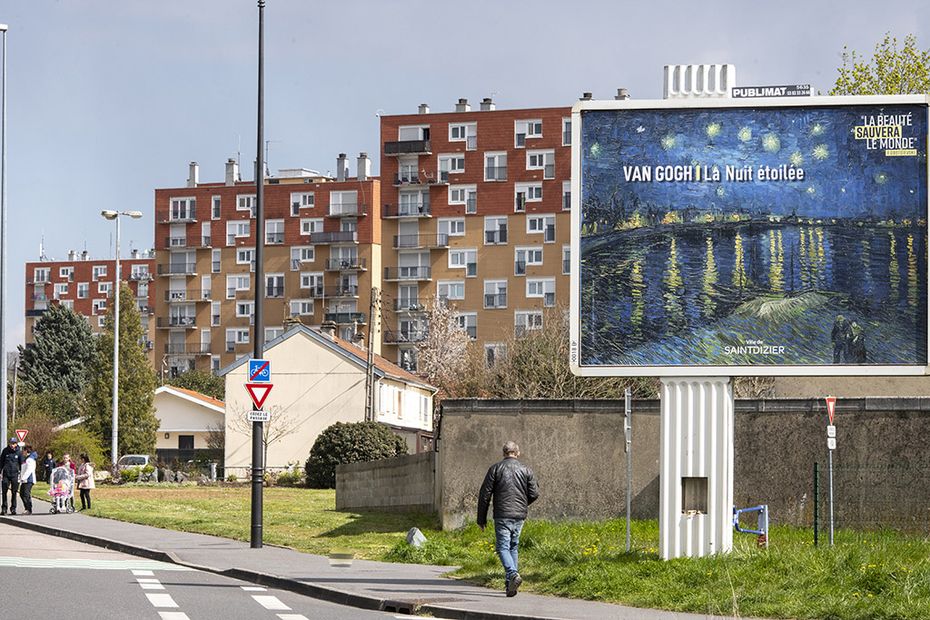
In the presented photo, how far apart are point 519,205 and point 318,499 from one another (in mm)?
67430

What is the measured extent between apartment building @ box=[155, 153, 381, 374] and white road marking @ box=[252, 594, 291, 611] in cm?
9766

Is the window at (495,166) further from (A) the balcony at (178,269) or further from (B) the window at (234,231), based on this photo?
(A) the balcony at (178,269)

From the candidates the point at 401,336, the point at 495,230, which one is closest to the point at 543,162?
the point at 495,230

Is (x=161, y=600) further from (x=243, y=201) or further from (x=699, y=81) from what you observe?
(x=243, y=201)

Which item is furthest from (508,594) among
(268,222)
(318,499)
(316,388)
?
(268,222)

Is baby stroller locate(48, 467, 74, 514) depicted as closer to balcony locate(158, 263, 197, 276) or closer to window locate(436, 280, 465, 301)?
window locate(436, 280, 465, 301)

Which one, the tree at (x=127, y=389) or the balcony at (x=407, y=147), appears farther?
the balcony at (x=407, y=147)

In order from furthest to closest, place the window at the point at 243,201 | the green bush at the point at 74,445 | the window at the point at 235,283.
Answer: the window at the point at 235,283 → the window at the point at 243,201 → the green bush at the point at 74,445

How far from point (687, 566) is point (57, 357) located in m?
95.5

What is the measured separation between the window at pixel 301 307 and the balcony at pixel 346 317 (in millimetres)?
1855

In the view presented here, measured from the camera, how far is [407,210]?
11419 cm

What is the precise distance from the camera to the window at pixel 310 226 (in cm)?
11944

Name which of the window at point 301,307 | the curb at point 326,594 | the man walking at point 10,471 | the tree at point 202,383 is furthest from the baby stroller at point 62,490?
the window at point 301,307

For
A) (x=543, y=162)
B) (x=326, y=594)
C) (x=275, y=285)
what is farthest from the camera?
(x=275, y=285)
